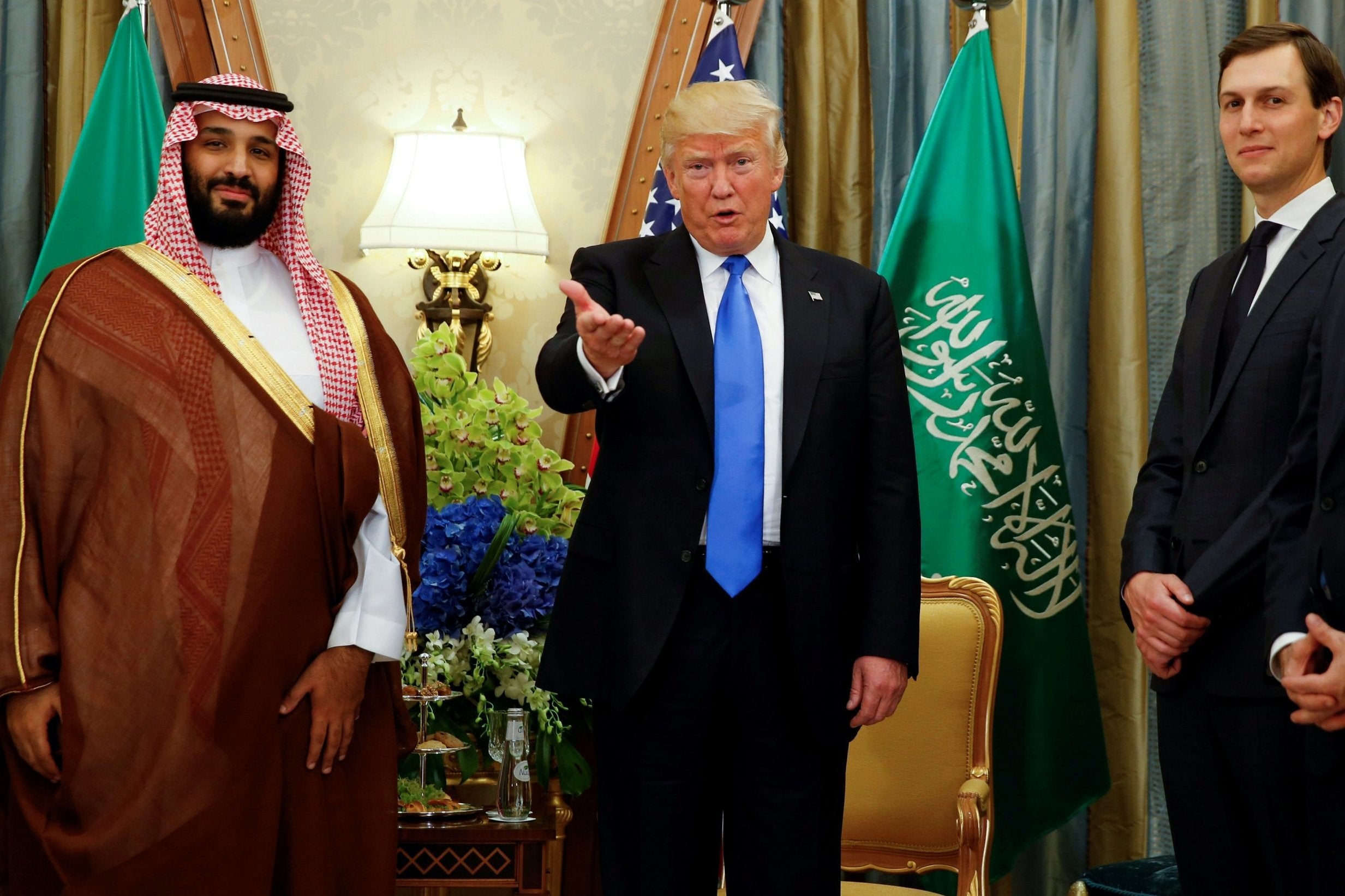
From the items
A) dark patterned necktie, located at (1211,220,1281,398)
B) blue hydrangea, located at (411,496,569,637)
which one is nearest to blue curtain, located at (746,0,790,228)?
blue hydrangea, located at (411,496,569,637)

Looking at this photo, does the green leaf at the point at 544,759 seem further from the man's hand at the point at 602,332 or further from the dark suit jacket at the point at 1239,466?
the dark suit jacket at the point at 1239,466

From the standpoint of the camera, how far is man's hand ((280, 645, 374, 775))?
2.21m

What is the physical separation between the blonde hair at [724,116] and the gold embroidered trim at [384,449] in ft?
2.19

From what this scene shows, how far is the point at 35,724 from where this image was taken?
2098mm

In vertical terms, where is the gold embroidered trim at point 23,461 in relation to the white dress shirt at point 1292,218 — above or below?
below

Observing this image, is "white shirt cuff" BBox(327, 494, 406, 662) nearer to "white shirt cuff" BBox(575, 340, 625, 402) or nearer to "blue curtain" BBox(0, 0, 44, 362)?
"white shirt cuff" BBox(575, 340, 625, 402)

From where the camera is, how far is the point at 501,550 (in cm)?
294

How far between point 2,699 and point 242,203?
965 mm

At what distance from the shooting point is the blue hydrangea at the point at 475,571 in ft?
9.39

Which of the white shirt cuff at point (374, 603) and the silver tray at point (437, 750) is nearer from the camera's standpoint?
the white shirt cuff at point (374, 603)

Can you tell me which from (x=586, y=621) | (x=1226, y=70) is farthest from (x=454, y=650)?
(x=1226, y=70)

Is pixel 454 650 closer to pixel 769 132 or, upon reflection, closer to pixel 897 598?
pixel 897 598

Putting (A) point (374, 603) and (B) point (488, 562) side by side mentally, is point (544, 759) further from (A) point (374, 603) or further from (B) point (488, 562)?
(A) point (374, 603)

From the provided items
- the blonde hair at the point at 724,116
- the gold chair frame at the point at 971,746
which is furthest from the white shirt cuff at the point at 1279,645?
the blonde hair at the point at 724,116
